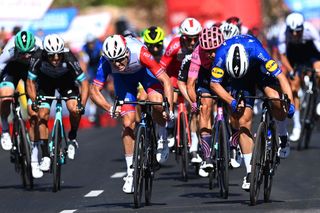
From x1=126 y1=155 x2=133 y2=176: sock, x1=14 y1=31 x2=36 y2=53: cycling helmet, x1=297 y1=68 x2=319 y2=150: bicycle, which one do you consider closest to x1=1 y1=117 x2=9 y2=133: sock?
x1=14 y1=31 x2=36 y2=53: cycling helmet

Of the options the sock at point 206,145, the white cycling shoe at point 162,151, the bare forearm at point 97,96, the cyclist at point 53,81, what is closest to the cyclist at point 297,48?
the white cycling shoe at point 162,151

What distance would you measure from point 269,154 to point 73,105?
3.52 m

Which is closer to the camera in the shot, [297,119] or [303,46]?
[297,119]

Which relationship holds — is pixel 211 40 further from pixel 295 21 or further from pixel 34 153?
pixel 295 21

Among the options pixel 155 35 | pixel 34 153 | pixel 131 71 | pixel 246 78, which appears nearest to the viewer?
pixel 246 78

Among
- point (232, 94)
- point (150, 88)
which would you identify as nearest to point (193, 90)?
point (150, 88)

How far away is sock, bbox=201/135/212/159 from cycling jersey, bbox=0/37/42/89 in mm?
2908

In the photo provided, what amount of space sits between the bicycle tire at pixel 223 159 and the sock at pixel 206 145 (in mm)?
600

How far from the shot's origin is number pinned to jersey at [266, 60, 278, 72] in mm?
14477

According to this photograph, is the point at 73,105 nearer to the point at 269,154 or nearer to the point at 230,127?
the point at 230,127

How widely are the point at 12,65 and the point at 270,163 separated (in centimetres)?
504

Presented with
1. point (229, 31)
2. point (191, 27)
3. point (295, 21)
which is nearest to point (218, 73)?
point (191, 27)

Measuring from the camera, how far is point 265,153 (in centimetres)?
1432

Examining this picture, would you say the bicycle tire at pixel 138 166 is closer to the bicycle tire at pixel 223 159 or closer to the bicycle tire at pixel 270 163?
the bicycle tire at pixel 223 159
